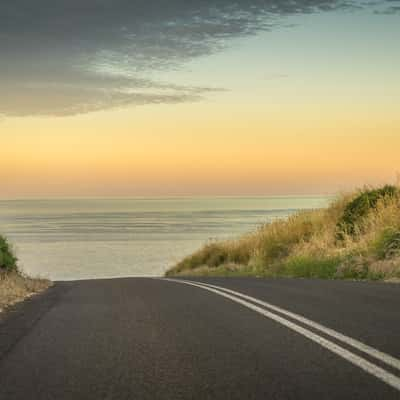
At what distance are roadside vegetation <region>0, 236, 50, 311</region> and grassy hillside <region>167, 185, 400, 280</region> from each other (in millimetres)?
8089

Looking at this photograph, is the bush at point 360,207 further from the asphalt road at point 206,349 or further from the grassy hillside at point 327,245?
the asphalt road at point 206,349

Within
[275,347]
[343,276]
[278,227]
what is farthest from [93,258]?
[275,347]

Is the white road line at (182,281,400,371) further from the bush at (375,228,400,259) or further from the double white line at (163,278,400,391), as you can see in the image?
the bush at (375,228,400,259)

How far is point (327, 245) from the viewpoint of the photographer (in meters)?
22.1

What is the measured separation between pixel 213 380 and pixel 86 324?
A: 3.40 metres

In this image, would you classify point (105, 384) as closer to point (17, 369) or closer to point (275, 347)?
point (17, 369)

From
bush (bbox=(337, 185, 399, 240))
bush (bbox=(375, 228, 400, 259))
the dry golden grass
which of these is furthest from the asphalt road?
bush (bbox=(337, 185, 399, 240))

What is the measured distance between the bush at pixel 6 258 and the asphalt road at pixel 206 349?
6355 millimetres

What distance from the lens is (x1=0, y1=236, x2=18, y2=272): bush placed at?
16231 mm

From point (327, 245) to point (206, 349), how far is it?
1636 cm

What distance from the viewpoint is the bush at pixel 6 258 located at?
1623 centimetres

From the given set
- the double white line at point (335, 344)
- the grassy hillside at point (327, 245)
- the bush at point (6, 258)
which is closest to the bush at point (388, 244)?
the grassy hillside at point (327, 245)

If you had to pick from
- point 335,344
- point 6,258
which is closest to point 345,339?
point 335,344

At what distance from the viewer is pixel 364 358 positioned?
225 inches
